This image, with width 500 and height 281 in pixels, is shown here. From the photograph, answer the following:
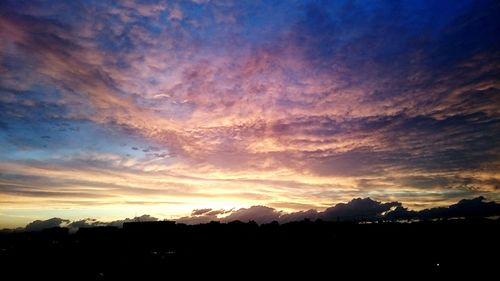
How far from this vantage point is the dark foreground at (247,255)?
7506 cm

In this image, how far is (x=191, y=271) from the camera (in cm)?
7556

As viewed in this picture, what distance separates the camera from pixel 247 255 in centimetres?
10175

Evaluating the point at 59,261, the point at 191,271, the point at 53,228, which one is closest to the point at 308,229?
the point at 191,271

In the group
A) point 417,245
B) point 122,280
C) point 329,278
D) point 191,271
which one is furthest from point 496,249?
point 122,280

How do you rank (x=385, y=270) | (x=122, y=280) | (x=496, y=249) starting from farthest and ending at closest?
(x=496, y=249) < (x=385, y=270) < (x=122, y=280)

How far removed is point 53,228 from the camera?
187 meters

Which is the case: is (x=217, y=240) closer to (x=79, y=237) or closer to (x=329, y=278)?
(x=79, y=237)

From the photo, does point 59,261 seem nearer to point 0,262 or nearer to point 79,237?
point 0,262

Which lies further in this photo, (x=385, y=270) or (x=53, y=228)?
(x=53, y=228)

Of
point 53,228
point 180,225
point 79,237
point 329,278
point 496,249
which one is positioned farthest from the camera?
point 53,228

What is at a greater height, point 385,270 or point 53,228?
point 53,228

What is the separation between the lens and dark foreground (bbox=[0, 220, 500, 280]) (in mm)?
75062

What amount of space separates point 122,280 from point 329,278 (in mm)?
42954

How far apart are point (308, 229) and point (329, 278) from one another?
323ft
